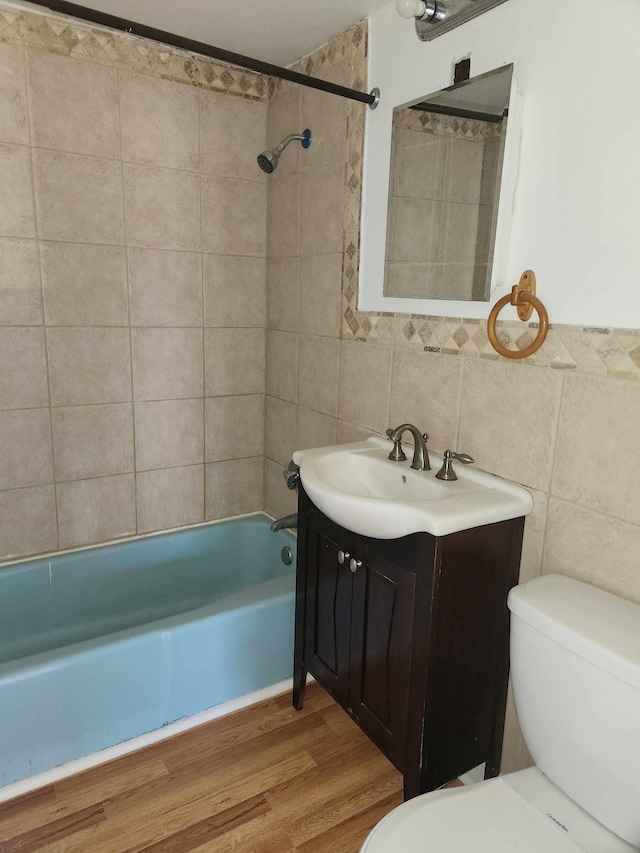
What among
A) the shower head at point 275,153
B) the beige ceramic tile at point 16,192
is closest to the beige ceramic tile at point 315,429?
the shower head at point 275,153

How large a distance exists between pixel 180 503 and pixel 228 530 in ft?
0.78

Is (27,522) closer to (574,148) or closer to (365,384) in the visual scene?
(365,384)

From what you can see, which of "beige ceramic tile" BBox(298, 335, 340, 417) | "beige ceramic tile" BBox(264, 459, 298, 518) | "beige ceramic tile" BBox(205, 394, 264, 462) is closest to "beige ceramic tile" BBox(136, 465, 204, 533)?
"beige ceramic tile" BBox(205, 394, 264, 462)

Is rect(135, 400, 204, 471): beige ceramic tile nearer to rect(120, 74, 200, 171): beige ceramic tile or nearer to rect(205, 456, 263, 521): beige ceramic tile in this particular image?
rect(205, 456, 263, 521): beige ceramic tile

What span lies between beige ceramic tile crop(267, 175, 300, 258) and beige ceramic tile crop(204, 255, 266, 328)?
117 millimetres

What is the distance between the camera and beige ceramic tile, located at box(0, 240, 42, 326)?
2.03 meters

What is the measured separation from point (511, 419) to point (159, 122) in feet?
5.61

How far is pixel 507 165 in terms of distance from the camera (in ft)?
4.56

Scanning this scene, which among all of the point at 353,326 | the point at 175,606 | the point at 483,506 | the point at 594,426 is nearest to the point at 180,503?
the point at 175,606

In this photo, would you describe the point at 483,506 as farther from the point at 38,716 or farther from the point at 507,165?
the point at 38,716

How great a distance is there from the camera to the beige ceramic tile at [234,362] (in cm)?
249

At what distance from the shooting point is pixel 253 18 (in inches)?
73.7

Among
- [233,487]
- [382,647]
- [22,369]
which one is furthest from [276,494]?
[382,647]

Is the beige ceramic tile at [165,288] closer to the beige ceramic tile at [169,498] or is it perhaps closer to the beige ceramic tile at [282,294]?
the beige ceramic tile at [282,294]
